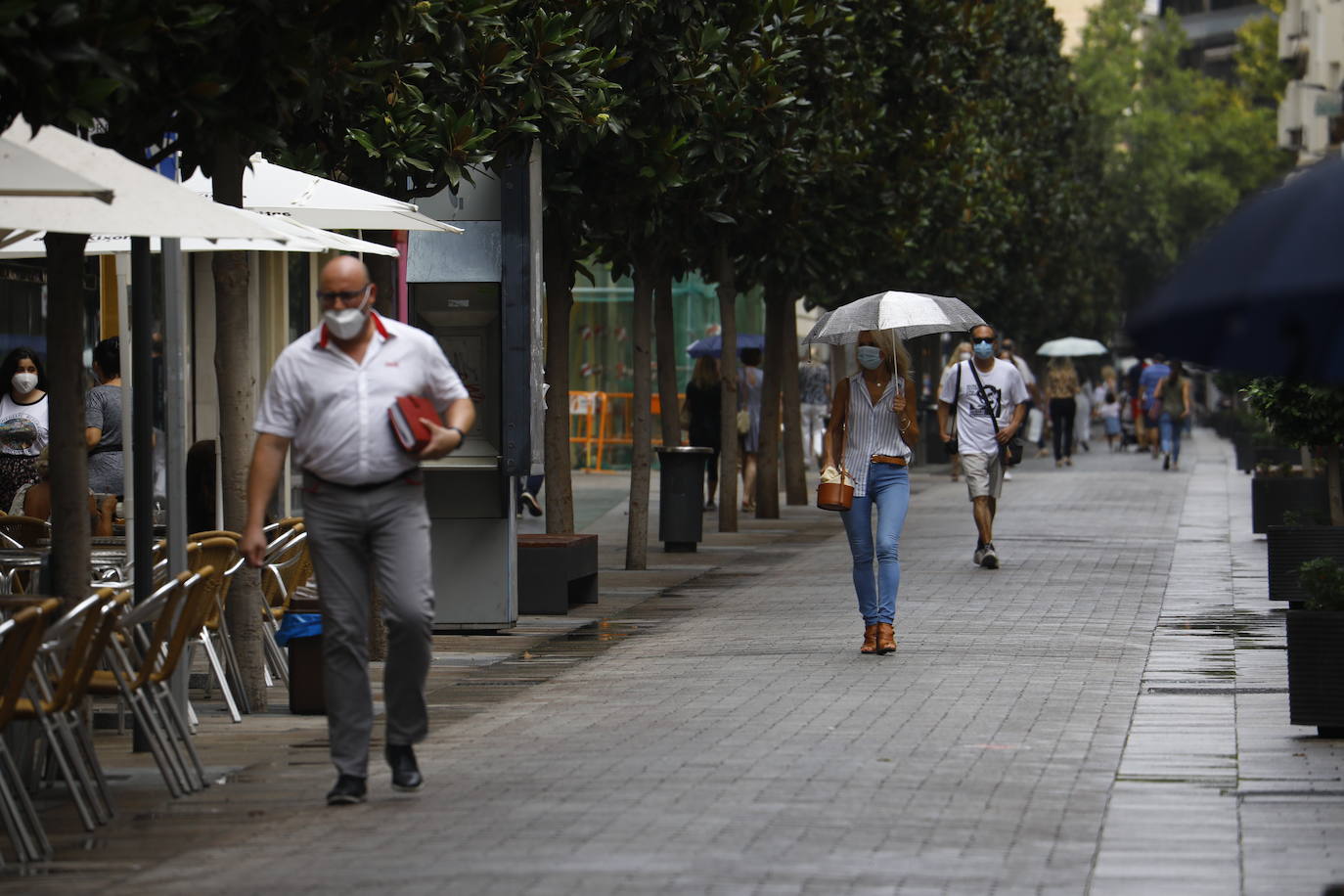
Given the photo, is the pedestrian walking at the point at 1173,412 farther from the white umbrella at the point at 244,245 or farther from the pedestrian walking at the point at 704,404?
the white umbrella at the point at 244,245

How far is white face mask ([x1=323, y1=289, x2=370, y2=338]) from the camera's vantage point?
8.06 m

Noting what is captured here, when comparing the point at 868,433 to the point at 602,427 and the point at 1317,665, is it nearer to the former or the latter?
the point at 1317,665

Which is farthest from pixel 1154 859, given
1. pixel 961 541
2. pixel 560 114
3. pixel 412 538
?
pixel 961 541

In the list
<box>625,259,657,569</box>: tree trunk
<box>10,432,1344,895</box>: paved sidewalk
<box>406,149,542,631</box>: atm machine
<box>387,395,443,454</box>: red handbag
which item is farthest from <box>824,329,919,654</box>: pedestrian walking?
<box>625,259,657,569</box>: tree trunk

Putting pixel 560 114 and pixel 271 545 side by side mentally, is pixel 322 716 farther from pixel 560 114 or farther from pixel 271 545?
pixel 560 114

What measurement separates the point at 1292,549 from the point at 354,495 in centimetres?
825

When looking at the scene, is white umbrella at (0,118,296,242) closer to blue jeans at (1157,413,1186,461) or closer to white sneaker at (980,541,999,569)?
white sneaker at (980,541,999,569)

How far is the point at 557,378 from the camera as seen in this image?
1788cm

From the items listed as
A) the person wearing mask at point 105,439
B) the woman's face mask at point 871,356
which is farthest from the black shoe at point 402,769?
the person wearing mask at point 105,439

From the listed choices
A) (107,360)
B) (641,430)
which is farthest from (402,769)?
(641,430)

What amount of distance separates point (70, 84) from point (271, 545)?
4336mm

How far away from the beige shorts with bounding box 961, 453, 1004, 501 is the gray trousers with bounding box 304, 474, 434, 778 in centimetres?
1084

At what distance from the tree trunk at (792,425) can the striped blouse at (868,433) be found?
1546cm

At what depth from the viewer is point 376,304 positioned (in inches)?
504
